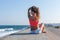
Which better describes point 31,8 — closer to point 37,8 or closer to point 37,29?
point 37,8

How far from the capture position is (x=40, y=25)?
78.7ft

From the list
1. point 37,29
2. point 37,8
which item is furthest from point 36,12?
point 37,29

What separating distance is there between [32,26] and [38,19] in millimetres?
1104

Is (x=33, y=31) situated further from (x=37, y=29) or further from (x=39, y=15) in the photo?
(x=39, y=15)

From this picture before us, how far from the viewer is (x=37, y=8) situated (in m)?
23.1

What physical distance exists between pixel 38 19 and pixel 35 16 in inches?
25.8

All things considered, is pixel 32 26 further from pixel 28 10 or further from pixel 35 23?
pixel 28 10

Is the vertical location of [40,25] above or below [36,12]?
below

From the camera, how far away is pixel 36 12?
2330 centimetres

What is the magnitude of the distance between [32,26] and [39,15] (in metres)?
1.59

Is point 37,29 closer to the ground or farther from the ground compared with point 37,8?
closer to the ground

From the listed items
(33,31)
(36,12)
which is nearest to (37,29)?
(33,31)

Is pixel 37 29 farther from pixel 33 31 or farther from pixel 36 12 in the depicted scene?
pixel 36 12

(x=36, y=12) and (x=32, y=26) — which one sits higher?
(x=36, y=12)
